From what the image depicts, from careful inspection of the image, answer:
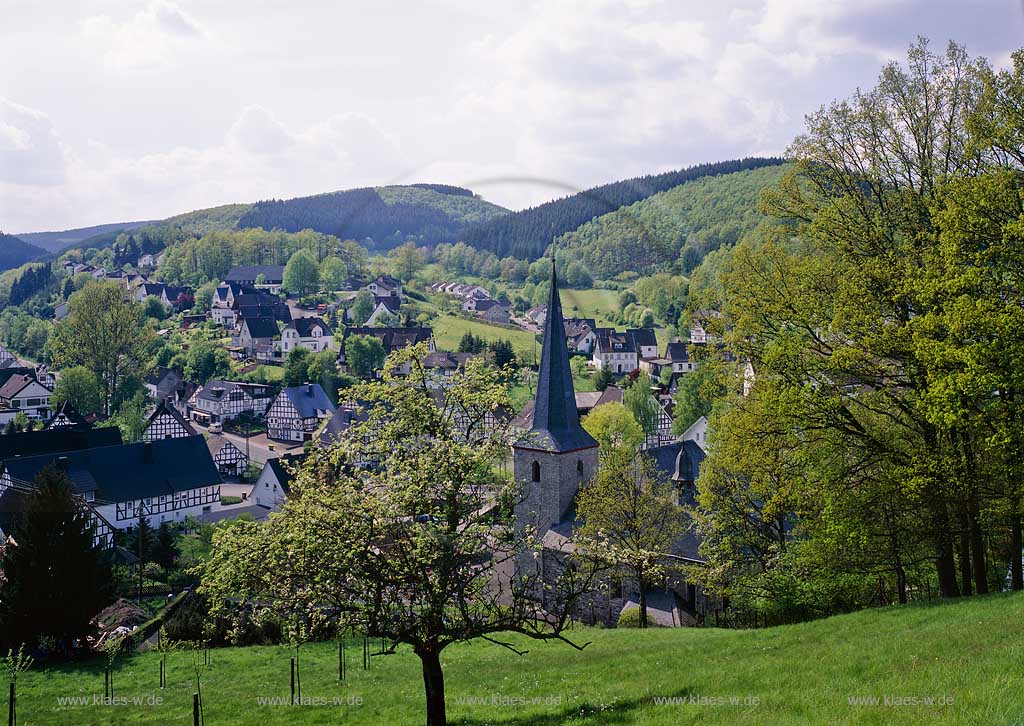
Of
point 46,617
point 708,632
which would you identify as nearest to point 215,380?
point 46,617

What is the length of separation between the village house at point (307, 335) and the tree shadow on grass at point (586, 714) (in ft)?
308

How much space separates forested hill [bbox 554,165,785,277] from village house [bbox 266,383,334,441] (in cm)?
3566

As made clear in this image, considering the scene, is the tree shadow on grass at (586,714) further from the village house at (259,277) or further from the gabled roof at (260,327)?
the village house at (259,277)

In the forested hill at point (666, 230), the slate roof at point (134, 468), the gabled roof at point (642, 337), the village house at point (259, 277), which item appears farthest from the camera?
the village house at point (259, 277)

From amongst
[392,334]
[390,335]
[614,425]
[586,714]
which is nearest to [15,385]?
[390,335]

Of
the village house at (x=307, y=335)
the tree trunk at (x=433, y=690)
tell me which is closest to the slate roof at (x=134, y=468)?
the tree trunk at (x=433, y=690)

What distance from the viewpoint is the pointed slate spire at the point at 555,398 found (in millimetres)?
34469

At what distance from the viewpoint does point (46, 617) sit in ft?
83.5

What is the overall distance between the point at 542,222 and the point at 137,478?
2842 inches

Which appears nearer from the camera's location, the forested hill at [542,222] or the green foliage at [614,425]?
the green foliage at [614,425]

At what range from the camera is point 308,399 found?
262ft

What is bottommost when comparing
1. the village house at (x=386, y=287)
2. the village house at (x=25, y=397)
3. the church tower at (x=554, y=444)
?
the church tower at (x=554, y=444)

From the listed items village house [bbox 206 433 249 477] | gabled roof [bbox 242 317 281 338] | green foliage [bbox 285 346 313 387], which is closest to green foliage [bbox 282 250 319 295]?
gabled roof [bbox 242 317 281 338]

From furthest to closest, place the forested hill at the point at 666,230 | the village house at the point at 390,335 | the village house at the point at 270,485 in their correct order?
the village house at the point at 390,335, the forested hill at the point at 666,230, the village house at the point at 270,485
